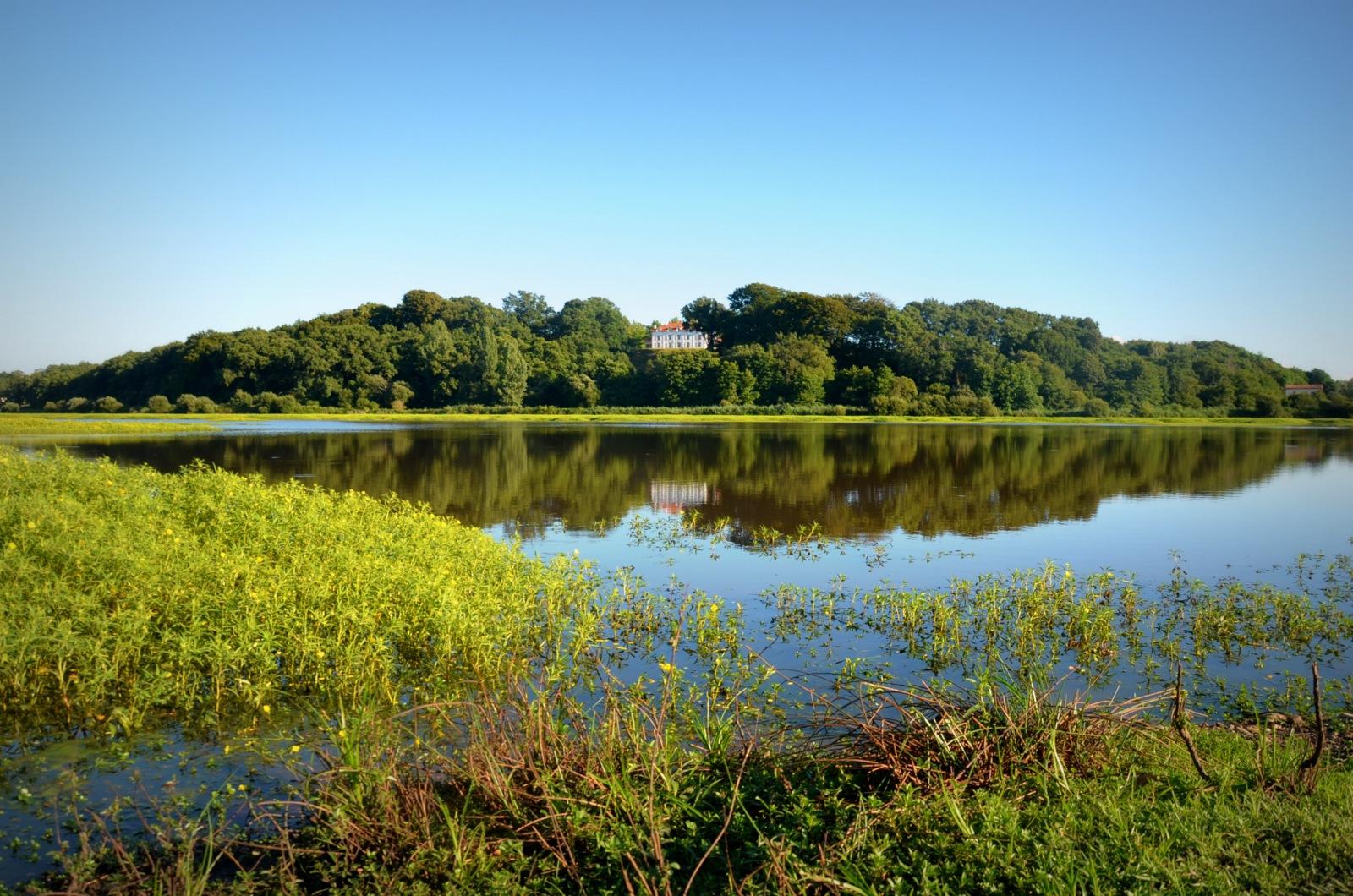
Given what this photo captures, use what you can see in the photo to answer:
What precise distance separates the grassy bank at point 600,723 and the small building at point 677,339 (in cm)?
13005

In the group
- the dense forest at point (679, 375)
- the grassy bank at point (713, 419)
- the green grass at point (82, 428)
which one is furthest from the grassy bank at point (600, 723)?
the dense forest at point (679, 375)

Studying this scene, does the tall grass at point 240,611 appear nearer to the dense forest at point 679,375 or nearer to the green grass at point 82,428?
the green grass at point 82,428

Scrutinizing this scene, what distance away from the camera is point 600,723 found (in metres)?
7.09

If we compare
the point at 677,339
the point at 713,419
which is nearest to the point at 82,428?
the point at 713,419

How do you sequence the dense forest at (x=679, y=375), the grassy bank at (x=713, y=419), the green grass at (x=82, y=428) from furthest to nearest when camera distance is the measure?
the dense forest at (x=679, y=375)
the grassy bank at (x=713, y=419)
the green grass at (x=82, y=428)

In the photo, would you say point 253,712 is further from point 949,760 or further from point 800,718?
point 949,760

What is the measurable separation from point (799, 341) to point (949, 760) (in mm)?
99887

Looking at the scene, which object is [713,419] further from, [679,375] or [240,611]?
[240,611]

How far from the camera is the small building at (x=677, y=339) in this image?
143 meters

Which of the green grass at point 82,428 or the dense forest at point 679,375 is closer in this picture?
the green grass at point 82,428

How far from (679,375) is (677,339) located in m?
48.9

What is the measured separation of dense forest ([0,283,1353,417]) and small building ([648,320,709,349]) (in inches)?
1007

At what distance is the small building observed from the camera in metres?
143

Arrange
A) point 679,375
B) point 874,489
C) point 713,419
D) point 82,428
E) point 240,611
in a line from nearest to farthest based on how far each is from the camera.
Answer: point 240,611, point 874,489, point 82,428, point 713,419, point 679,375
